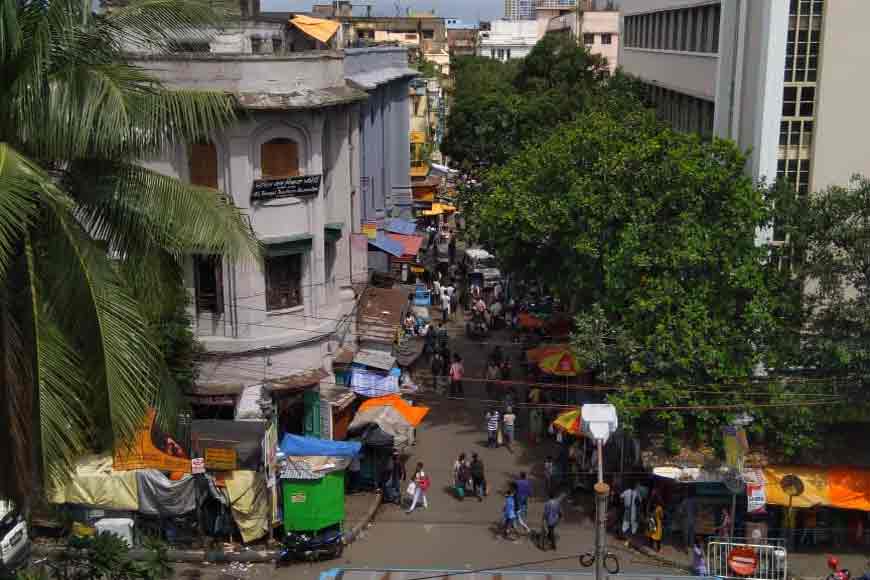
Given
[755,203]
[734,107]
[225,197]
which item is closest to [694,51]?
[734,107]

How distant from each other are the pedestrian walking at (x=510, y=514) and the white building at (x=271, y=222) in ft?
17.5

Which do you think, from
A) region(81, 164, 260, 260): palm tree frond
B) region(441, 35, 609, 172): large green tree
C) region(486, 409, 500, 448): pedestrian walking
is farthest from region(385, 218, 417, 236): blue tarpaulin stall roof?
region(81, 164, 260, 260): palm tree frond

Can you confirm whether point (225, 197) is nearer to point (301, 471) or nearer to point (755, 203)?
point (301, 471)

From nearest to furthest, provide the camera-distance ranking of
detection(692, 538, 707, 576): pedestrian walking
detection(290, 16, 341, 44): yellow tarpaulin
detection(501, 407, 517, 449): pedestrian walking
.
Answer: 1. detection(692, 538, 707, 576): pedestrian walking
2. detection(501, 407, 517, 449): pedestrian walking
3. detection(290, 16, 341, 44): yellow tarpaulin

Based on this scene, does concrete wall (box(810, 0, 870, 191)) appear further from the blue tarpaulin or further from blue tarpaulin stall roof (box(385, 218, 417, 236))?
blue tarpaulin stall roof (box(385, 218, 417, 236))

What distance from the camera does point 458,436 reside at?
2591 centimetres

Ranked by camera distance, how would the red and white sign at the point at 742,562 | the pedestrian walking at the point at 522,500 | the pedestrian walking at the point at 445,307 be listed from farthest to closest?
the pedestrian walking at the point at 445,307
the pedestrian walking at the point at 522,500
the red and white sign at the point at 742,562

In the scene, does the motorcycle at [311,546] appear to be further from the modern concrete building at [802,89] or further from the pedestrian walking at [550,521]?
the modern concrete building at [802,89]

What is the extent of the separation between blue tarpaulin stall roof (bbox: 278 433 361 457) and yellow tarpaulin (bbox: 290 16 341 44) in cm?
1323

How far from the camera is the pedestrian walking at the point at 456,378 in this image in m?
28.0

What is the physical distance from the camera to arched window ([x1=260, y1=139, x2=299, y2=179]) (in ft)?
72.7

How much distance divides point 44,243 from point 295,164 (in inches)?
552

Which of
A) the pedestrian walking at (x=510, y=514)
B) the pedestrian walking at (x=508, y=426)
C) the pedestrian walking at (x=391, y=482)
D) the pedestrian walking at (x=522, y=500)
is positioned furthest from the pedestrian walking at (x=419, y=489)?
the pedestrian walking at (x=508, y=426)

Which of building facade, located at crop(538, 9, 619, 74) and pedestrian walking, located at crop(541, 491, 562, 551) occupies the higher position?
building facade, located at crop(538, 9, 619, 74)
